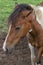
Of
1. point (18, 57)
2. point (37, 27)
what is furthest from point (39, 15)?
point (18, 57)

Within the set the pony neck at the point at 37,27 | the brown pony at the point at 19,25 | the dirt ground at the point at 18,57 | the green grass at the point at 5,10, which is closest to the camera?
the brown pony at the point at 19,25

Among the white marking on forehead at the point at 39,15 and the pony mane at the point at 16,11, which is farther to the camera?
the white marking on forehead at the point at 39,15

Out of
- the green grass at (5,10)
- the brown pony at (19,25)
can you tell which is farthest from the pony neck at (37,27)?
the green grass at (5,10)

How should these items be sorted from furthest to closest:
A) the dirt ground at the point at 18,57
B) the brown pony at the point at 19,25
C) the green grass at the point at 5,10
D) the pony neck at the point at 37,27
→ the green grass at the point at 5,10 < the dirt ground at the point at 18,57 < the pony neck at the point at 37,27 < the brown pony at the point at 19,25

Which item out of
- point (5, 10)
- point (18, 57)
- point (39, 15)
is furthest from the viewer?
point (5, 10)

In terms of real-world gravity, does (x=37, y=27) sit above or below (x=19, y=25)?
below

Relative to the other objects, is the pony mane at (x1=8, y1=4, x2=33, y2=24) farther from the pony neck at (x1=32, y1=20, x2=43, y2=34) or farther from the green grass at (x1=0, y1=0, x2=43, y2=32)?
the green grass at (x1=0, y1=0, x2=43, y2=32)

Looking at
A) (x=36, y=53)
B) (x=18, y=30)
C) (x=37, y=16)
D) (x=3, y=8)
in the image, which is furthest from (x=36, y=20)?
(x=3, y=8)

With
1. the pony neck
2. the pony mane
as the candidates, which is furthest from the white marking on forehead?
the pony mane

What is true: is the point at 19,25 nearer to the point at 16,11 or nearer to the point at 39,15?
the point at 16,11

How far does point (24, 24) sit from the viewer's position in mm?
5098

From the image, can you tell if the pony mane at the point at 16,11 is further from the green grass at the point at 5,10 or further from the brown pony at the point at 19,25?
the green grass at the point at 5,10

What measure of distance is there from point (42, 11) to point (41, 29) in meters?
0.34

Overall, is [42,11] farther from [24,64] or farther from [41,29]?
[24,64]
